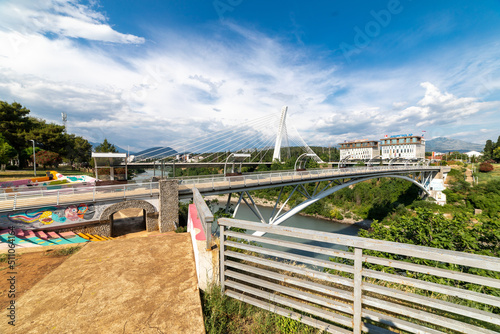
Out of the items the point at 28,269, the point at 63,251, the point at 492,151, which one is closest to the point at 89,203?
the point at 63,251

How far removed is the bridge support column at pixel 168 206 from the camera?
1073 centimetres

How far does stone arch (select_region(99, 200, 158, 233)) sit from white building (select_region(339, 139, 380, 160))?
67.8 meters

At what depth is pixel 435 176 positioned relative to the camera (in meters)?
41.8

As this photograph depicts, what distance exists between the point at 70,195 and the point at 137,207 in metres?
2.88

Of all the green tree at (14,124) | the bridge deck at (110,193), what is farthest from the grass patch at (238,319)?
the green tree at (14,124)

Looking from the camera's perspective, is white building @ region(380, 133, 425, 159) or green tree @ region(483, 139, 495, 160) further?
white building @ region(380, 133, 425, 159)

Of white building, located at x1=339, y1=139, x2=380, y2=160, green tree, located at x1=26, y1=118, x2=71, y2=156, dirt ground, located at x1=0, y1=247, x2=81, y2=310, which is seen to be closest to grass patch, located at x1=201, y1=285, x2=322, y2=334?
dirt ground, located at x1=0, y1=247, x2=81, y2=310

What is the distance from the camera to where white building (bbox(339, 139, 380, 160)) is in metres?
68.6

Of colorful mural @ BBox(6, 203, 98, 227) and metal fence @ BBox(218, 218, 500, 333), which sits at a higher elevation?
metal fence @ BBox(218, 218, 500, 333)

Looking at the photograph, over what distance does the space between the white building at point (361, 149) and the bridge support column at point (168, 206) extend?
67.0 metres

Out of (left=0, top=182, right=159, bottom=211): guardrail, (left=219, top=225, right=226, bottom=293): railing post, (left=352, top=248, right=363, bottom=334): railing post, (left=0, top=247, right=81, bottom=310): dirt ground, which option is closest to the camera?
(left=352, top=248, right=363, bottom=334): railing post

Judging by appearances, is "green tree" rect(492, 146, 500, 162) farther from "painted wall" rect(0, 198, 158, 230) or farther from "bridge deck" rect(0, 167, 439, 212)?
"painted wall" rect(0, 198, 158, 230)

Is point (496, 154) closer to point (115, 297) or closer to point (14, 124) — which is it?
point (115, 297)

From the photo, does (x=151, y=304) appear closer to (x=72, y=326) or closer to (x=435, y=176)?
(x=72, y=326)
